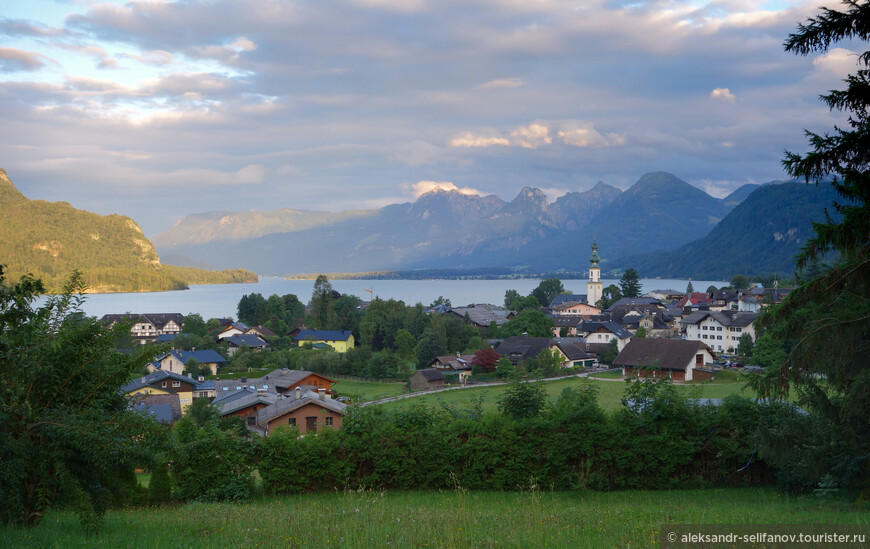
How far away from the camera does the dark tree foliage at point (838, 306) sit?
761 cm

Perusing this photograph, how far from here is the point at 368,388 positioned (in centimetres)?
4862

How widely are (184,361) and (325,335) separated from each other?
22.1 metres

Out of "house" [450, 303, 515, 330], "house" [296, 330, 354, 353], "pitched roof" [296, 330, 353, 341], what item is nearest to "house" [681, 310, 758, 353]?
Result: "house" [450, 303, 515, 330]

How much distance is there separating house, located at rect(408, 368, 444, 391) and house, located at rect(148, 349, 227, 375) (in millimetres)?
19615

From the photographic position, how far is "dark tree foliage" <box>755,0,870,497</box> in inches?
299

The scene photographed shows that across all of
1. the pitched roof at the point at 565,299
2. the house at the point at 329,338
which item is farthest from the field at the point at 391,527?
the pitched roof at the point at 565,299

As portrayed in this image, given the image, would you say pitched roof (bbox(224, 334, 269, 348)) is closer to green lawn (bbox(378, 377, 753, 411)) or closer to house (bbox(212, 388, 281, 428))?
green lawn (bbox(378, 377, 753, 411))

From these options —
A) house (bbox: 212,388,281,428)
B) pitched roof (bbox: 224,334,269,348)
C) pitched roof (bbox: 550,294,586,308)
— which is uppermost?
pitched roof (bbox: 550,294,586,308)

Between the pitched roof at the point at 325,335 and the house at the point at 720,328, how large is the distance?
128ft

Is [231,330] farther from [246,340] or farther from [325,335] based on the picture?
[325,335]

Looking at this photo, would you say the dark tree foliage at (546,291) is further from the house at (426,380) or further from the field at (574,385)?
the house at (426,380)

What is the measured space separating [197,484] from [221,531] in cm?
616

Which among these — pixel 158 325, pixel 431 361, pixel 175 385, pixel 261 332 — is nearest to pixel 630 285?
pixel 261 332

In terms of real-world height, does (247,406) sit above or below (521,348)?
below
